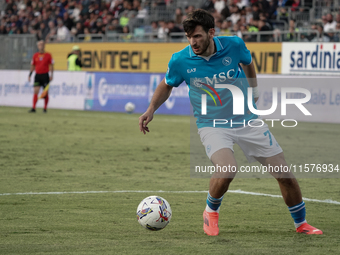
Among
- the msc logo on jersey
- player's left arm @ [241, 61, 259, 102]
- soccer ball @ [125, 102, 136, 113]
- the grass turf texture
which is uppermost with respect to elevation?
the msc logo on jersey

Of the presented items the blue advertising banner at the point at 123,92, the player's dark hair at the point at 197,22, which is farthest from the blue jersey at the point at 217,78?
the blue advertising banner at the point at 123,92

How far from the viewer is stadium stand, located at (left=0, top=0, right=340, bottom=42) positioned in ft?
68.0

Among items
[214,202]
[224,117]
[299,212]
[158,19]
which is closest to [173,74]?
[224,117]

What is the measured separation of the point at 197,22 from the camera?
519cm

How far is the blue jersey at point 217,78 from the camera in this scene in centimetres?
550

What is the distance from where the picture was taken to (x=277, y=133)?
632 inches

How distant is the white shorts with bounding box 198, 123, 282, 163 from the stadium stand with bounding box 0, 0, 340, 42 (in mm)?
14428

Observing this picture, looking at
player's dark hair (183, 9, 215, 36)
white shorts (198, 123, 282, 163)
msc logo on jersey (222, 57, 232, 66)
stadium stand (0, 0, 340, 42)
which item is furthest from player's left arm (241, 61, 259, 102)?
stadium stand (0, 0, 340, 42)

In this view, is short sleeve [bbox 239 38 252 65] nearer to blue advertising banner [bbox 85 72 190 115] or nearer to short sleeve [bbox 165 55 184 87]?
short sleeve [bbox 165 55 184 87]

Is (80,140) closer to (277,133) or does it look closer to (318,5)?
(277,133)

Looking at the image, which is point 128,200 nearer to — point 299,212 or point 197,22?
point 299,212

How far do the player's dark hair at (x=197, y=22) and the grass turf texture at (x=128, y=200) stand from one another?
185cm

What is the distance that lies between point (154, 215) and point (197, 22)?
1.80 m

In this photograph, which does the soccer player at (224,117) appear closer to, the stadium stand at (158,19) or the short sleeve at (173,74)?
the short sleeve at (173,74)
